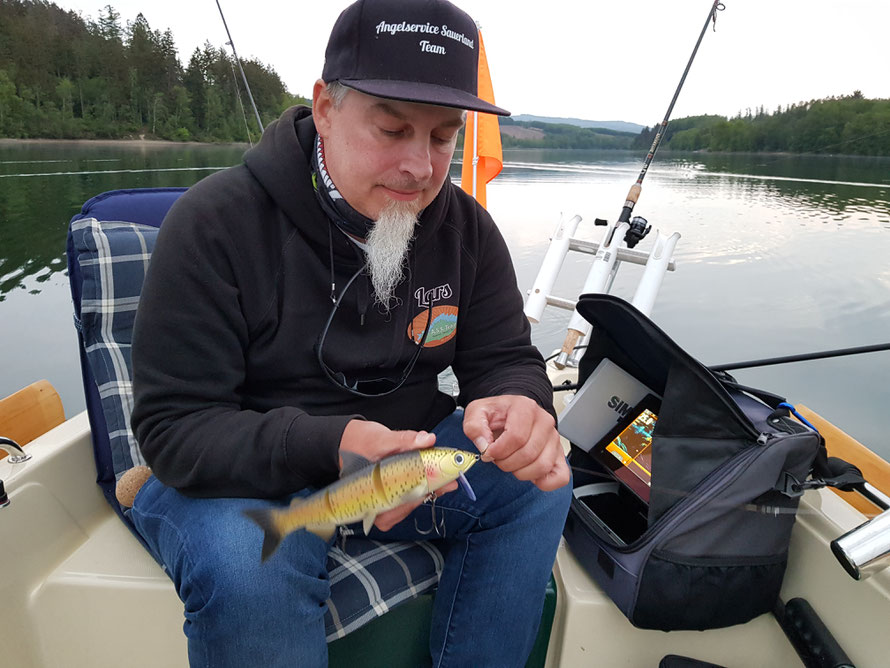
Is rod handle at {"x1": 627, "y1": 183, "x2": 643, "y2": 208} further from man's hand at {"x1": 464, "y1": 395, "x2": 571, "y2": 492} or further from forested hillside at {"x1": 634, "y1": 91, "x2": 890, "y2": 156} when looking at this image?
man's hand at {"x1": 464, "y1": 395, "x2": 571, "y2": 492}

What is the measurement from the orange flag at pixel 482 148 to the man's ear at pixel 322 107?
3489 mm

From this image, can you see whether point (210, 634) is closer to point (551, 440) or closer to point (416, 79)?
point (551, 440)

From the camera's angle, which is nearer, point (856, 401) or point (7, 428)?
point (7, 428)

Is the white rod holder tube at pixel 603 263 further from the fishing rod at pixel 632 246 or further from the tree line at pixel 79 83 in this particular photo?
the tree line at pixel 79 83

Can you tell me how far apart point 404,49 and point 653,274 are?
2.30 m

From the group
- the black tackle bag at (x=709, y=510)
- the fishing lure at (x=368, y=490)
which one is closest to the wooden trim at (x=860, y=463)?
the black tackle bag at (x=709, y=510)

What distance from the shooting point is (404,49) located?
1126mm

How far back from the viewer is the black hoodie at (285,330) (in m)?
1.06

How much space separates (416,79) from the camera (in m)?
1.13

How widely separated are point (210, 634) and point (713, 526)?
110 cm

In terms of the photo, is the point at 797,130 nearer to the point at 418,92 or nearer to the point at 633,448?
the point at 633,448

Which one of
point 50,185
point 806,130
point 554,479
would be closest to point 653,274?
point 554,479

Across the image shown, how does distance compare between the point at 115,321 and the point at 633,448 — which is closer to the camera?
the point at 115,321

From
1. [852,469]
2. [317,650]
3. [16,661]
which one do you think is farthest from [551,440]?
[16,661]
